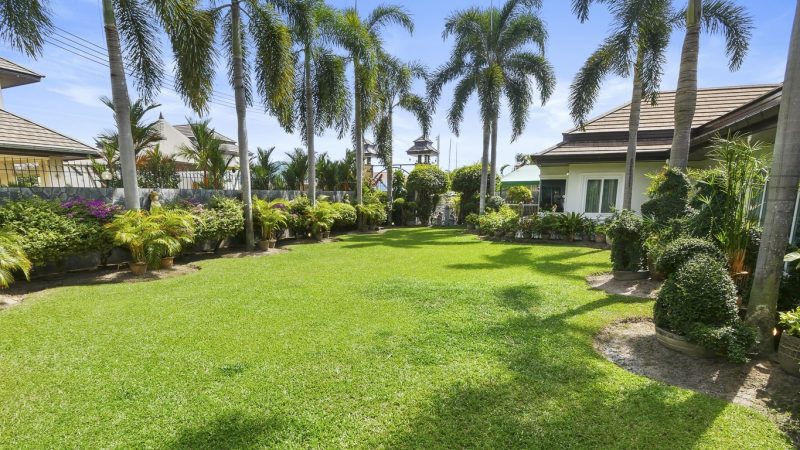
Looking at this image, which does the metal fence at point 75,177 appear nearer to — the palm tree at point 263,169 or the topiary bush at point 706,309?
the palm tree at point 263,169

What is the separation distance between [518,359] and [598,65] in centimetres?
1141

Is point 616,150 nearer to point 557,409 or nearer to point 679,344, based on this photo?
point 679,344

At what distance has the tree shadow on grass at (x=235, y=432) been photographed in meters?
2.53

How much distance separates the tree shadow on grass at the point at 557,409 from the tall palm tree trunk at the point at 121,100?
29.3ft

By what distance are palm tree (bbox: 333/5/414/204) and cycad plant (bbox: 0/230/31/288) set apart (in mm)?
12726

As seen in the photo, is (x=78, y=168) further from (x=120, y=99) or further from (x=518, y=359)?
(x=518, y=359)

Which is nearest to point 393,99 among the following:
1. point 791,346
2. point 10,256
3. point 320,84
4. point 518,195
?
point 320,84

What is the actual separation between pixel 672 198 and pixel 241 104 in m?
11.7

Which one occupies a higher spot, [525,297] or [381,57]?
[381,57]

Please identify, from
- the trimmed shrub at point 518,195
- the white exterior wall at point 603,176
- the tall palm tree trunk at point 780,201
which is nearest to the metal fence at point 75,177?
the tall palm tree trunk at point 780,201

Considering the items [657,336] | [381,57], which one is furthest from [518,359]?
[381,57]

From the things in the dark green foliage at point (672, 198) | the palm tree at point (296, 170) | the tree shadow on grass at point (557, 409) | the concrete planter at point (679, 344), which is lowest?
the tree shadow on grass at point (557, 409)

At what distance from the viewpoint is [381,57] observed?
18.5 metres

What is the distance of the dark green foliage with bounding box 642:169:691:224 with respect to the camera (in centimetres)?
652
